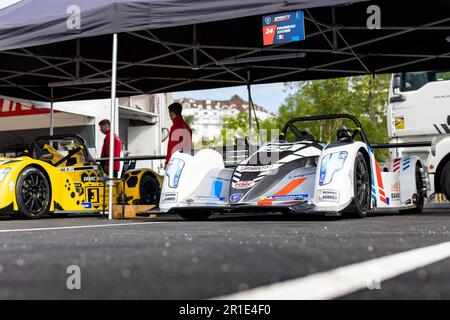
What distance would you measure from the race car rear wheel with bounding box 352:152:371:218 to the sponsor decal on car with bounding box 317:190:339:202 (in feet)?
1.25

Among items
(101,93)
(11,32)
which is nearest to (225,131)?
(101,93)

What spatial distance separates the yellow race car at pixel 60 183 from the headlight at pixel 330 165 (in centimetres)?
311

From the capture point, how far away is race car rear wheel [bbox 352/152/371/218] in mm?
6590

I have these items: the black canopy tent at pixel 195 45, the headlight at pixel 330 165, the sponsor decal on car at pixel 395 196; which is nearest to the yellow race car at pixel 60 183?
the black canopy tent at pixel 195 45

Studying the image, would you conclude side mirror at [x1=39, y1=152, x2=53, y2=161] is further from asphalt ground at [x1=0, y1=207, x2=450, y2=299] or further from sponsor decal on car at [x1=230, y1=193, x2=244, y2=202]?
asphalt ground at [x1=0, y1=207, x2=450, y2=299]

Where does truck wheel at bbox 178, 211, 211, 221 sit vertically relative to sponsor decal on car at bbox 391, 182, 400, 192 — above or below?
below

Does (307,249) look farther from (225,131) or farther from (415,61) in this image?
(225,131)

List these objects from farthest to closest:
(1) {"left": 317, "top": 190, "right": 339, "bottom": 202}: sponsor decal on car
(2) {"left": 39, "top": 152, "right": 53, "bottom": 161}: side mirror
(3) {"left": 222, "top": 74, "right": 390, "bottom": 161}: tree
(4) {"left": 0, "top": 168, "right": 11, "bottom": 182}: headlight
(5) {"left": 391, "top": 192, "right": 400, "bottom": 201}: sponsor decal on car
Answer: (3) {"left": 222, "top": 74, "right": 390, "bottom": 161}: tree, (2) {"left": 39, "top": 152, "right": 53, "bottom": 161}: side mirror, (4) {"left": 0, "top": 168, "right": 11, "bottom": 182}: headlight, (5) {"left": 391, "top": 192, "right": 400, "bottom": 201}: sponsor decal on car, (1) {"left": 317, "top": 190, "right": 339, "bottom": 202}: sponsor decal on car

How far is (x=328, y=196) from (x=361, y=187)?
2.52 ft

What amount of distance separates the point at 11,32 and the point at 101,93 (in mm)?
4923

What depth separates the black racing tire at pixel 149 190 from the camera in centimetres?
1022

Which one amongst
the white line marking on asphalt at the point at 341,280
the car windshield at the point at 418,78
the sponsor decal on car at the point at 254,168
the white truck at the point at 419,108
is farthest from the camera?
the car windshield at the point at 418,78

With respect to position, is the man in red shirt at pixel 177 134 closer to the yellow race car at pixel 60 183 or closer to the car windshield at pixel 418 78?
the yellow race car at pixel 60 183

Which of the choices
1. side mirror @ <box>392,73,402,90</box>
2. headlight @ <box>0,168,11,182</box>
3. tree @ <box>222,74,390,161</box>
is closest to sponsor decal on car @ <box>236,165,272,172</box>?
headlight @ <box>0,168,11,182</box>
